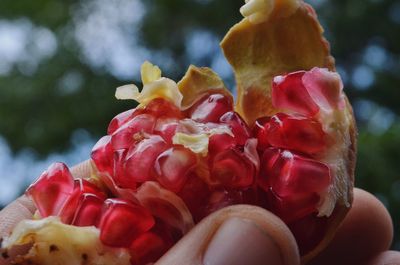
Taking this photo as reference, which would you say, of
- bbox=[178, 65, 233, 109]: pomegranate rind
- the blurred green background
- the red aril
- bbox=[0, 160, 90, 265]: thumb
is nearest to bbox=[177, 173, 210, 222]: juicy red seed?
the red aril

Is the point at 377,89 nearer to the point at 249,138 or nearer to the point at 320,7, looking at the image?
the point at 320,7

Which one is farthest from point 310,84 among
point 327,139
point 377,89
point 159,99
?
point 377,89

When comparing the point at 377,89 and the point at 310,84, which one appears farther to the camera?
the point at 377,89

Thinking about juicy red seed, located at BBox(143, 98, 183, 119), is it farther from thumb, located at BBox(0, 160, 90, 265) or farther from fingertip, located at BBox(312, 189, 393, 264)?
fingertip, located at BBox(312, 189, 393, 264)

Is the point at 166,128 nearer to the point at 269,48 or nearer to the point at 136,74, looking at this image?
the point at 269,48

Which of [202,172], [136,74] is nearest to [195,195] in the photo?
[202,172]

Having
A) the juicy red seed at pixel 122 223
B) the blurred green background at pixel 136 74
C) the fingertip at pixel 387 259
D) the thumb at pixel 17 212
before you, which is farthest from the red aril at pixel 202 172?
the blurred green background at pixel 136 74
